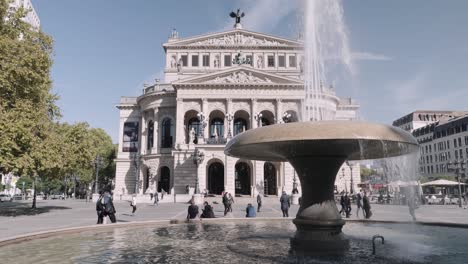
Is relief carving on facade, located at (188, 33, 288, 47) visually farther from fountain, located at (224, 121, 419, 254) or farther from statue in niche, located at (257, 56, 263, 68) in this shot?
fountain, located at (224, 121, 419, 254)

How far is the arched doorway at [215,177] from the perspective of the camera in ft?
163

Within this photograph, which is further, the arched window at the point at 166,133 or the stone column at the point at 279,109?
the arched window at the point at 166,133

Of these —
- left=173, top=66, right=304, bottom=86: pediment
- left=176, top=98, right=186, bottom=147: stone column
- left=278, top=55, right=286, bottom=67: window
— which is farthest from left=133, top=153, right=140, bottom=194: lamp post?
left=278, top=55, right=286, bottom=67: window

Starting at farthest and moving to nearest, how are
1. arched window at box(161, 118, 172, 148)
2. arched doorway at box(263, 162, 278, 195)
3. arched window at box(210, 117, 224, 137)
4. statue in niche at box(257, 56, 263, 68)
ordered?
statue in niche at box(257, 56, 263, 68), arched window at box(210, 117, 224, 137), arched window at box(161, 118, 172, 148), arched doorway at box(263, 162, 278, 195)

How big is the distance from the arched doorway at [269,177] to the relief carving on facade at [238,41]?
2071cm

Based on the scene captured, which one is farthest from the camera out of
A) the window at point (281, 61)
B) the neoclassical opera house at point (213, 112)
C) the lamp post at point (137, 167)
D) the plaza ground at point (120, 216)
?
the window at point (281, 61)

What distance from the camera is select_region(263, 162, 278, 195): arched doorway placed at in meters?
47.8

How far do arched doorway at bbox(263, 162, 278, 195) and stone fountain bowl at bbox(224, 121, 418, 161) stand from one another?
39546 mm

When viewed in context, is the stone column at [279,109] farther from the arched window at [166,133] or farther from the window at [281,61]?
the arched window at [166,133]

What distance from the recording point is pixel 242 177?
49562 mm

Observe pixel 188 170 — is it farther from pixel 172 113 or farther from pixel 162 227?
pixel 162 227

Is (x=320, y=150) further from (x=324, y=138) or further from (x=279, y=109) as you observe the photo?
(x=279, y=109)

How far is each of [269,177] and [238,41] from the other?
74.7 feet

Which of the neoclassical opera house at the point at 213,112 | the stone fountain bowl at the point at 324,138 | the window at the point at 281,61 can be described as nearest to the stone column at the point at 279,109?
the neoclassical opera house at the point at 213,112
